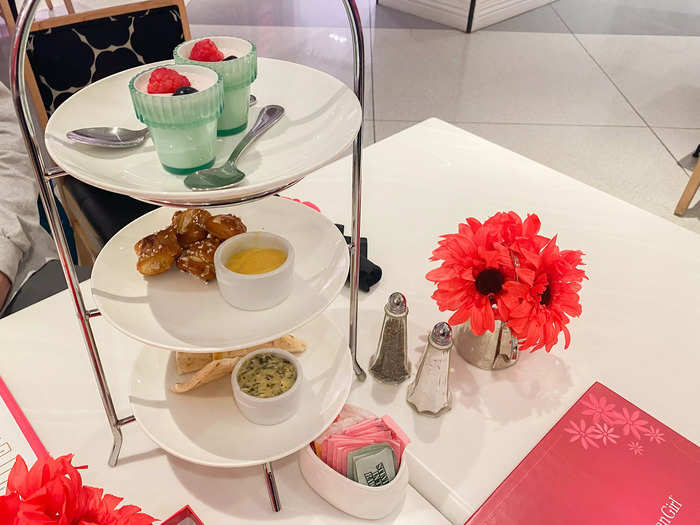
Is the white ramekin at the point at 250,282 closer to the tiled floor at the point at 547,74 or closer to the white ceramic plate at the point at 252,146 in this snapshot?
the white ceramic plate at the point at 252,146

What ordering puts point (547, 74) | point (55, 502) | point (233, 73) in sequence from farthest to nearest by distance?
point (547, 74), point (233, 73), point (55, 502)

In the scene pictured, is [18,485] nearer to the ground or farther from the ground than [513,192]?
farther from the ground

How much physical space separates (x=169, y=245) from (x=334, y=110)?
291 millimetres

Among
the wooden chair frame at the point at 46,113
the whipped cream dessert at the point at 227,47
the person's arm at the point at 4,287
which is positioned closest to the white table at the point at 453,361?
the person's arm at the point at 4,287

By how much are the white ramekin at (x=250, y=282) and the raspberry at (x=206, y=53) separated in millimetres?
225

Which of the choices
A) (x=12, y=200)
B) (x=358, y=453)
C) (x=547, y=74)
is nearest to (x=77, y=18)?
(x=12, y=200)

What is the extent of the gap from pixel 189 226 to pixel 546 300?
1.80 feet

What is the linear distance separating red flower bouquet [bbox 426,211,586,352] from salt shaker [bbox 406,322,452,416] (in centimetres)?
4

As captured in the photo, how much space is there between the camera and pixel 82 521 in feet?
1.80

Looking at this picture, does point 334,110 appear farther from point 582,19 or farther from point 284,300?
point 582,19

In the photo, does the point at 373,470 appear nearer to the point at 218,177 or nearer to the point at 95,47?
the point at 218,177

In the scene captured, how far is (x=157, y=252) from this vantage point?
77 centimetres

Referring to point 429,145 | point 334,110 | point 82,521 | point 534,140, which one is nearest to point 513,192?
point 429,145

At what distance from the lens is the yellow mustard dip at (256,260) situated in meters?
0.75
